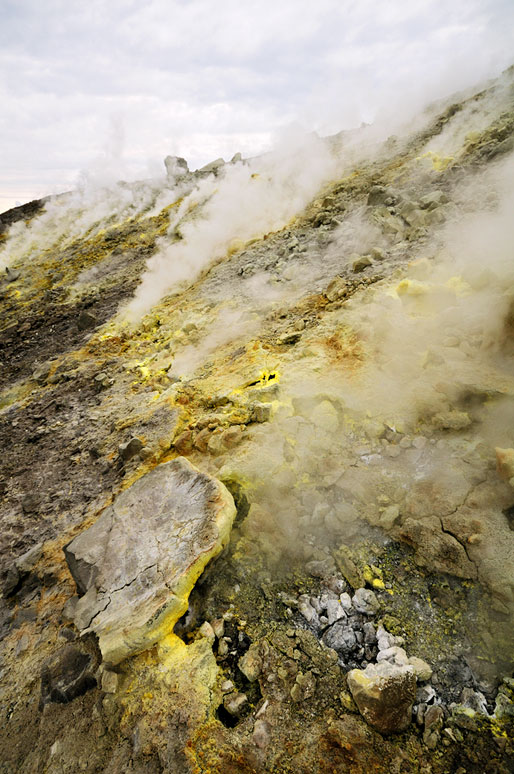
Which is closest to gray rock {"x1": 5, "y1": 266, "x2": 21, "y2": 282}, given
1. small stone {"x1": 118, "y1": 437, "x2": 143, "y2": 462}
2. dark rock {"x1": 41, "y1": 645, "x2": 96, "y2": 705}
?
small stone {"x1": 118, "y1": 437, "x2": 143, "y2": 462}

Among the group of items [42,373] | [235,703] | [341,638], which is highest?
[42,373]

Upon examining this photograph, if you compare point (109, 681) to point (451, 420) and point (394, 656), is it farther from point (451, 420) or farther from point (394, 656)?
point (451, 420)

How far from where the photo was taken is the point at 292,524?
3070 mm

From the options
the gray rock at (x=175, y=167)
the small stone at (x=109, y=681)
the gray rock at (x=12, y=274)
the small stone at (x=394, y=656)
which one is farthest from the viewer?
the gray rock at (x=175, y=167)

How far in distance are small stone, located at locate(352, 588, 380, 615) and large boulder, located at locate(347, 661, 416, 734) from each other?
0.42 meters

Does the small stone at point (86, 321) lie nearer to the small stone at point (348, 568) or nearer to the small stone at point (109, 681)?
the small stone at point (109, 681)

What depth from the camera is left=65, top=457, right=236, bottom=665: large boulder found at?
7.97 ft

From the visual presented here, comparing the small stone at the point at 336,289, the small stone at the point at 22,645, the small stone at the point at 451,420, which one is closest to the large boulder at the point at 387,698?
the small stone at the point at 451,420

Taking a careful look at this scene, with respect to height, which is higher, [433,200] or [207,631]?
[433,200]

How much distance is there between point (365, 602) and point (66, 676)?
2083 millimetres

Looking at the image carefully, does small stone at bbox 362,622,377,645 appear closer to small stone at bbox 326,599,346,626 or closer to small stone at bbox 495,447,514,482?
small stone at bbox 326,599,346,626

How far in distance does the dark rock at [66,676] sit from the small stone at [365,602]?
1.81 meters

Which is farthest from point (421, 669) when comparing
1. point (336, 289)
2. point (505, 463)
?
point (336, 289)

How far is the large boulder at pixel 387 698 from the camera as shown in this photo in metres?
1.94
